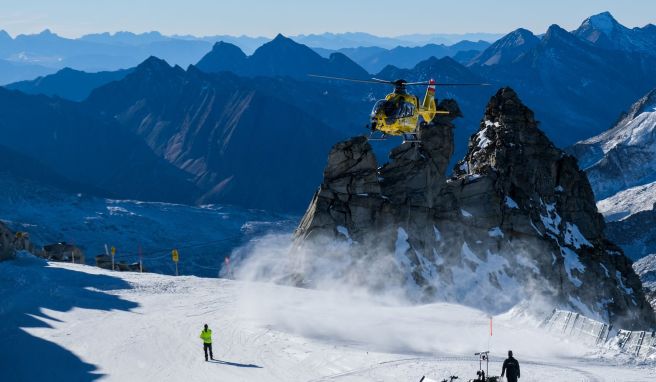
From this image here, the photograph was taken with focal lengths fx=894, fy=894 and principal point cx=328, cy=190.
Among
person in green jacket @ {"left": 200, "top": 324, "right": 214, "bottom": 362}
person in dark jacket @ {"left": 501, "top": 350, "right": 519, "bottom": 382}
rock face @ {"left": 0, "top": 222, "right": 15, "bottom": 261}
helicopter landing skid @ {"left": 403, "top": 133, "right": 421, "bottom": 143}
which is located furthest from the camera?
rock face @ {"left": 0, "top": 222, "right": 15, "bottom": 261}

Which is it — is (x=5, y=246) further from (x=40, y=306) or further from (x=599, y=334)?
(x=599, y=334)

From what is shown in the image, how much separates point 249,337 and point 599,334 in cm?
1710

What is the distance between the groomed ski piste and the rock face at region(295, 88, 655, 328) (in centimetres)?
1219

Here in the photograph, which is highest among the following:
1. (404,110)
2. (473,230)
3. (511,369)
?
(404,110)

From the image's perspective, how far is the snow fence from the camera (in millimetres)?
40438

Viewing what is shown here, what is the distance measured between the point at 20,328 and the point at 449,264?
37526 millimetres

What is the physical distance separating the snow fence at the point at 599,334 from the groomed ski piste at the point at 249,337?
81 centimetres

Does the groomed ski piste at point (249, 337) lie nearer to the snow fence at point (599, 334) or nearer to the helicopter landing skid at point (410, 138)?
the snow fence at point (599, 334)

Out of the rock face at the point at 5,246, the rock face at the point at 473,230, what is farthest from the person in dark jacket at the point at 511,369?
the rock face at the point at 5,246

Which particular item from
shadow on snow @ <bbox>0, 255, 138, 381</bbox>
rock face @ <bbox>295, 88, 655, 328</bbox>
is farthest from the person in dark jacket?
rock face @ <bbox>295, 88, 655, 328</bbox>

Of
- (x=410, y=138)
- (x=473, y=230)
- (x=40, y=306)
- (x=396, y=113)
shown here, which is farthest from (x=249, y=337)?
(x=473, y=230)

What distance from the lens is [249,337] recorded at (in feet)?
143

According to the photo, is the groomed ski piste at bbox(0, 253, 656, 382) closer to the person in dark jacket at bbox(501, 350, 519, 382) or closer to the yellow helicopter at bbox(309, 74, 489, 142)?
the person in dark jacket at bbox(501, 350, 519, 382)

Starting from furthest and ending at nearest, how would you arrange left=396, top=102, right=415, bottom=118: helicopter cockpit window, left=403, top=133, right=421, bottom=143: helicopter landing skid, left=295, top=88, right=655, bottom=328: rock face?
left=295, top=88, right=655, bottom=328: rock face, left=403, top=133, right=421, bottom=143: helicopter landing skid, left=396, top=102, right=415, bottom=118: helicopter cockpit window
